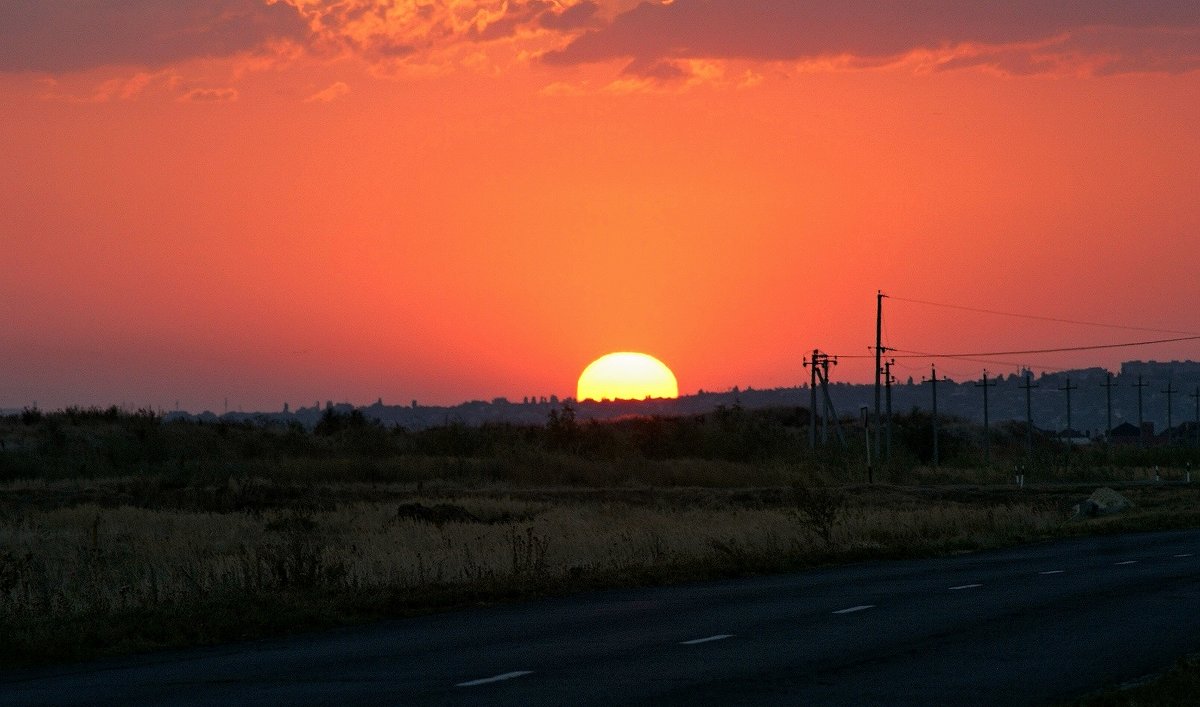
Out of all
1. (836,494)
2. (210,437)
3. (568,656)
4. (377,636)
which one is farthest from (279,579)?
(210,437)

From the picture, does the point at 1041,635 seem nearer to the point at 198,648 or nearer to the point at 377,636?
the point at 377,636

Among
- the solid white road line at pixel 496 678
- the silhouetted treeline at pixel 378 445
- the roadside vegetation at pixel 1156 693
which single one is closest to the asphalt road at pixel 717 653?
the solid white road line at pixel 496 678

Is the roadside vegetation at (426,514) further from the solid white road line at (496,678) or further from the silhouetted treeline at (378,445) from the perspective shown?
the solid white road line at (496,678)

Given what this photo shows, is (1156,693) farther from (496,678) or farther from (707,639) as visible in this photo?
(496,678)

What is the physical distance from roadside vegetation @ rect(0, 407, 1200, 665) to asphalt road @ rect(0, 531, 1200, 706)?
1.58 meters

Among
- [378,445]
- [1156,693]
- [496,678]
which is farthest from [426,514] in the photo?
[378,445]

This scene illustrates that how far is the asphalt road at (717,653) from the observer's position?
1157 cm

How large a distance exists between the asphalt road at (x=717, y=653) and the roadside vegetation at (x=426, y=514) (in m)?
1.58

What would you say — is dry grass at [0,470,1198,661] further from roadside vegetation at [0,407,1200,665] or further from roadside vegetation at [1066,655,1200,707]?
roadside vegetation at [1066,655,1200,707]

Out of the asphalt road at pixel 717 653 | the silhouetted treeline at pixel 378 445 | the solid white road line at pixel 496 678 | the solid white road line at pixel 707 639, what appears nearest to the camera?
the asphalt road at pixel 717 653

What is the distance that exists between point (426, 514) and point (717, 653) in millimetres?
27903

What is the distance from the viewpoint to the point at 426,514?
Result: 40938mm

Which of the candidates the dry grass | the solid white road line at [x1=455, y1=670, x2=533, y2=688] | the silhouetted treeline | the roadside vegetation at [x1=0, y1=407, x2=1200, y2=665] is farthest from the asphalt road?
the silhouetted treeline

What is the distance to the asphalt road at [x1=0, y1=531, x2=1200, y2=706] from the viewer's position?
456 inches
